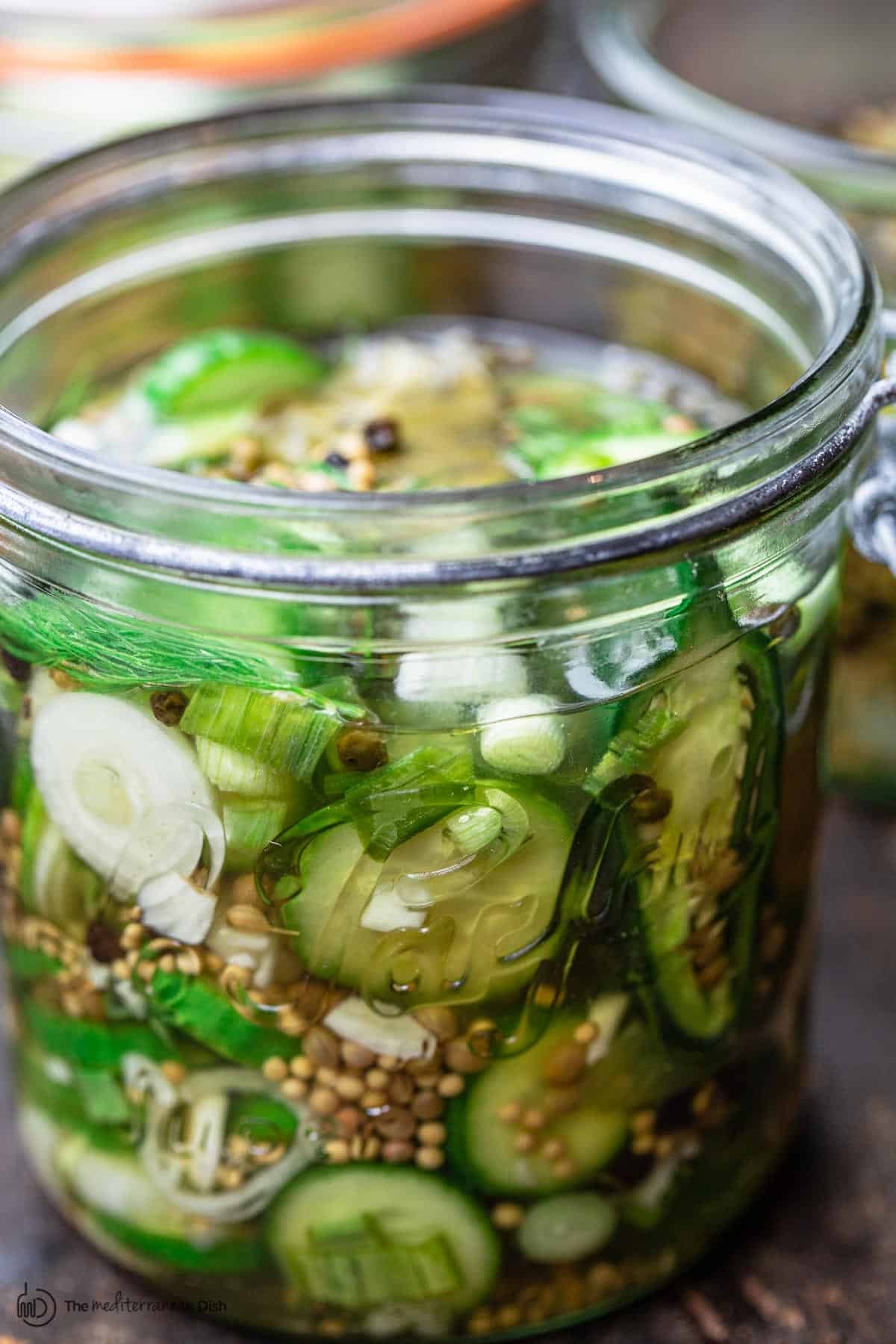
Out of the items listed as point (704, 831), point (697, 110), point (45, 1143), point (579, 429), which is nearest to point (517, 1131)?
point (704, 831)

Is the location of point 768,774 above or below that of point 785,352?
below

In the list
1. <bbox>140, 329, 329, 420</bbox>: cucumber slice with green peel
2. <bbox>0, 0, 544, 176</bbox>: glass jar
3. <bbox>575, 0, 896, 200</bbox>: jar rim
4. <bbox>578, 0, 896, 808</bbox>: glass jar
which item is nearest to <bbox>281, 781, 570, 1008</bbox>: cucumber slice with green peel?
<bbox>578, 0, 896, 808</bbox>: glass jar

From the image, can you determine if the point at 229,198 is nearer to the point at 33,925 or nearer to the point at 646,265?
the point at 646,265

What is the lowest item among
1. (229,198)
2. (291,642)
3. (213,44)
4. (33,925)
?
(33,925)

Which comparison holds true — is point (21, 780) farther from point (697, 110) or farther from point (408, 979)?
point (697, 110)

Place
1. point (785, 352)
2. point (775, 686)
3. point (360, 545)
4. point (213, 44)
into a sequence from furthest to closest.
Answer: point (213, 44) < point (785, 352) < point (775, 686) < point (360, 545)

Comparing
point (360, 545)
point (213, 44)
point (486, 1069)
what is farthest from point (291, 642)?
point (213, 44)
